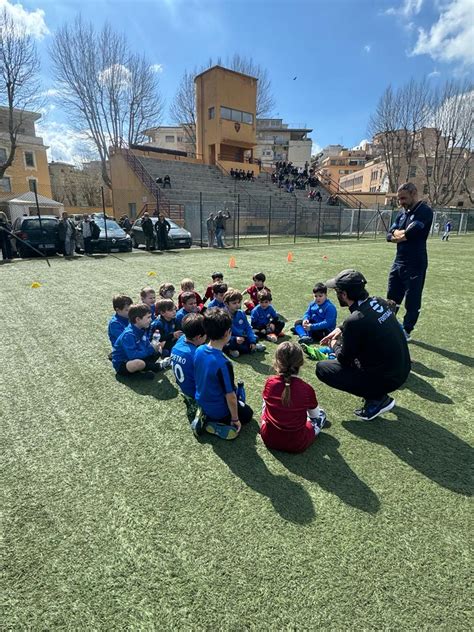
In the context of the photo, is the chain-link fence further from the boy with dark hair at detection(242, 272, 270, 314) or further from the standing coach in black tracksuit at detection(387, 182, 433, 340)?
the standing coach in black tracksuit at detection(387, 182, 433, 340)

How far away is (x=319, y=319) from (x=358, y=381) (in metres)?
2.09

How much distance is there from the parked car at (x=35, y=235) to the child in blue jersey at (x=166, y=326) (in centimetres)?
1199

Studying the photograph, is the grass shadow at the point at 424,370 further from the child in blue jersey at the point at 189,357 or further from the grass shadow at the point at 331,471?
the child in blue jersey at the point at 189,357

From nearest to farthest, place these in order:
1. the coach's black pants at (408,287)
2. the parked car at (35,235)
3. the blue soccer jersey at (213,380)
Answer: the blue soccer jersey at (213,380) → the coach's black pants at (408,287) → the parked car at (35,235)

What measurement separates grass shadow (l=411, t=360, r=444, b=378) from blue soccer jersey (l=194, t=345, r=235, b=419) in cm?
264

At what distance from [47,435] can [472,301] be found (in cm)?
848

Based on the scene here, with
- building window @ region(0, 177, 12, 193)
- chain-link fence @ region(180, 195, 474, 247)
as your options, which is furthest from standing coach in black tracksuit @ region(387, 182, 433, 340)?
building window @ region(0, 177, 12, 193)

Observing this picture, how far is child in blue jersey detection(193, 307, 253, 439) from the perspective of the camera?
277 centimetres

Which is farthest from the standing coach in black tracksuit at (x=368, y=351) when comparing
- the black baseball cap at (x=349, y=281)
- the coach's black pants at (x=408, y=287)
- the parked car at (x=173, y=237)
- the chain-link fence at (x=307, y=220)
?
the chain-link fence at (x=307, y=220)

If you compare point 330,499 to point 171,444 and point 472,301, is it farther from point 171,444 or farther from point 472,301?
point 472,301

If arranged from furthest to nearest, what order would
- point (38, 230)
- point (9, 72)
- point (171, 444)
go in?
1. point (9, 72)
2. point (38, 230)
3. point (171, 444)

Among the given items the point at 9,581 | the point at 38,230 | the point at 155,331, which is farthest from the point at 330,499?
the point at 38,230

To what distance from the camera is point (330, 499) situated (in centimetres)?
232

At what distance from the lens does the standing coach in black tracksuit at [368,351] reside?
295cm
